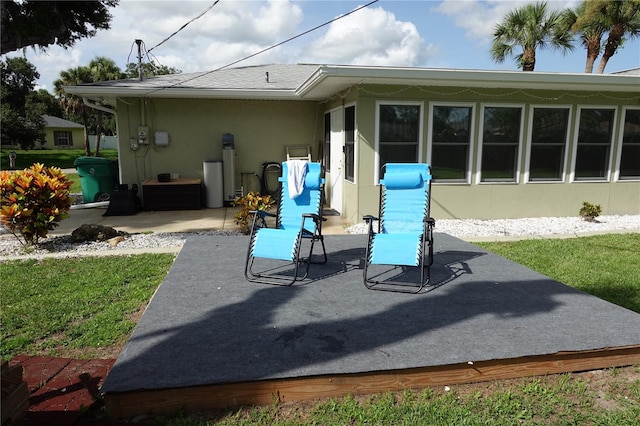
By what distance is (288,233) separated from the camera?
4.34 metres

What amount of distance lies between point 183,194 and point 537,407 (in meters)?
8.09

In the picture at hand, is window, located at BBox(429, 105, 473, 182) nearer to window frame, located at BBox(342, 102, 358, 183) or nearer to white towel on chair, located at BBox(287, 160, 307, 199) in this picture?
window frame, located at BBox(342, 102, 358, 183)

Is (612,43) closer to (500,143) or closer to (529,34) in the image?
(529,34)

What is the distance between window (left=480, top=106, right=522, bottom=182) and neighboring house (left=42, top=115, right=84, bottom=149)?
38.7 m

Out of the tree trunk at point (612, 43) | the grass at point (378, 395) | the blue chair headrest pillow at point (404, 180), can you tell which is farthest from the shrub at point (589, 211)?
the tree trunk at point (612, 43)

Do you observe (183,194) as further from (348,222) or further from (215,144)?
(348,222)

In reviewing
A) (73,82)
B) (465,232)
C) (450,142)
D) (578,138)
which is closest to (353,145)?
(450,142)

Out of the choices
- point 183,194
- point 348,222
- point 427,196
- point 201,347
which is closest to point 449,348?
point 201,347

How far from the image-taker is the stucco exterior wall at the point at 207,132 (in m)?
9.59

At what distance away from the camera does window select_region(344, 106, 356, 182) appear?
776 cm

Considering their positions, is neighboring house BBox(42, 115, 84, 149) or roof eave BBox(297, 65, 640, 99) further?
neighboring house BBox(42, 115, 84, 149)

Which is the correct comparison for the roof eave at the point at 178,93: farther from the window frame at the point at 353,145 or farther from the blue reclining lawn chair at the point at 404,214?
the blue reclining lawn chair at the point at 404,214

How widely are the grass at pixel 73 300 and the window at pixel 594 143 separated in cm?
759

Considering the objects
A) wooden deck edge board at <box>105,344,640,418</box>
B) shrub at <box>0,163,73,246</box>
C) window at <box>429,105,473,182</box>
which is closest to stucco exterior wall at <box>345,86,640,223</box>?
window at <box>429,105,473,182</box>
